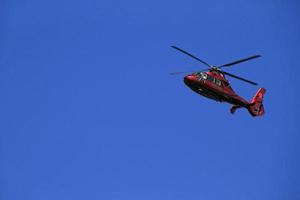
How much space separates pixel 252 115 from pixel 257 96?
8.27ft

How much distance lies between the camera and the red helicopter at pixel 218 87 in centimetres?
6228

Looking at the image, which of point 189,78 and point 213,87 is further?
point 213,87

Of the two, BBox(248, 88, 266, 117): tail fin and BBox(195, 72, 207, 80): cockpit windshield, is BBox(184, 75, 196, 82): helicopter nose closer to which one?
BBox(195, 72, 207, 80): cockpit windshield

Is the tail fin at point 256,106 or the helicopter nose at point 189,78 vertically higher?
the helicopter nose at point 189,78

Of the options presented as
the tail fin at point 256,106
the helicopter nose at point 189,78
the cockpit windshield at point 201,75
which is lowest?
the tail fin at point 256,106

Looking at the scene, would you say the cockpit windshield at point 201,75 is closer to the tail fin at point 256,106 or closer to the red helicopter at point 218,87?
the red helicopter at point 218,87

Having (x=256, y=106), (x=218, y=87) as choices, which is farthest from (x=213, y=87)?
(x=256, y=106)

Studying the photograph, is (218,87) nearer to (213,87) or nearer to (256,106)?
(213,87)

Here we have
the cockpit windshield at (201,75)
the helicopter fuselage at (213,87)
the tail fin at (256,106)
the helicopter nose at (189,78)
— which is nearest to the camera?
the helicopter nose at (189,78)

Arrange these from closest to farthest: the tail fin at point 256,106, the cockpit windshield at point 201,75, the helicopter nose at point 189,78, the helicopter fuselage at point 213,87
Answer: the helicopter nose at point 189,78 < the helicopter fuselage at point 213,87 < the cockpit windshield at point 201,75 < the tail fin at point 256,106

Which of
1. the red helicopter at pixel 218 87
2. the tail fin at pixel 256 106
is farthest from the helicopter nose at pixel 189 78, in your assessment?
the tail fin at pixel 256 106

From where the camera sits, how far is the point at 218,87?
63656mm

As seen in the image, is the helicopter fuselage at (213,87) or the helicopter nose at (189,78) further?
the helicopter fuselage at (213,87)

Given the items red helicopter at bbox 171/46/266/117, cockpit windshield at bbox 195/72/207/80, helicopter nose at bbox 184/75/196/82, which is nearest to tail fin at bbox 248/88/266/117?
red helicopter at bbox 171/46/266/117
